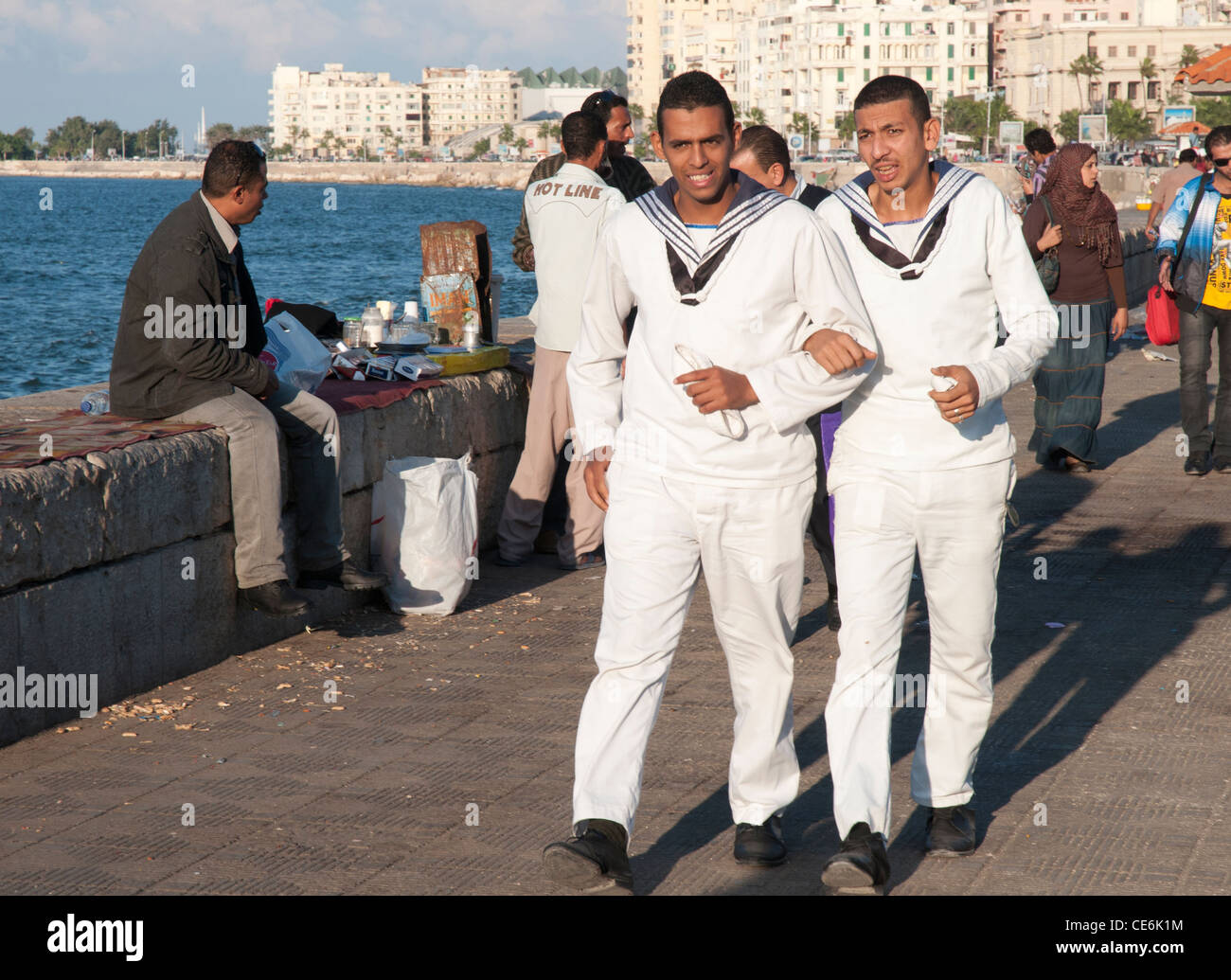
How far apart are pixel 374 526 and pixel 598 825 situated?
10.9 ft

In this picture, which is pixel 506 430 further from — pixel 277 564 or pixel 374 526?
pixel 277 564

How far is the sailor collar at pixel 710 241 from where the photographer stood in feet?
12.1

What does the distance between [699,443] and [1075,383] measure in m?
7.02

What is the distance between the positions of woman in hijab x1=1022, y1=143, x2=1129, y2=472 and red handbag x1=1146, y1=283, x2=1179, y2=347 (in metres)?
0.21

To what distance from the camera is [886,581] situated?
12.5ft

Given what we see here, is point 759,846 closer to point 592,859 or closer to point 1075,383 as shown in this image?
point 592,859

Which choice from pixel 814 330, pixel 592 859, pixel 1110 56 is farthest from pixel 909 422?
pixel 1110 56

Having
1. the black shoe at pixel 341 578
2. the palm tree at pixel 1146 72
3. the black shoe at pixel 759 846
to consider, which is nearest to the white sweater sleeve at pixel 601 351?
the black shoe at pixel 759 846

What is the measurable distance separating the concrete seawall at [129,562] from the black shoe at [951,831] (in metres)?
2.89

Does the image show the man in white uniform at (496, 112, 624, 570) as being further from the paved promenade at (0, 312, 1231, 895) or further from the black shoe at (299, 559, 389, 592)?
the black shoe at (299, 559, 389, 592)

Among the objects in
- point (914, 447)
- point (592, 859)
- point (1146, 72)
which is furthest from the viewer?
point (1146, 72)

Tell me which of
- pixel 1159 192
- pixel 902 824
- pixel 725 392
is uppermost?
pixel 1159 192
